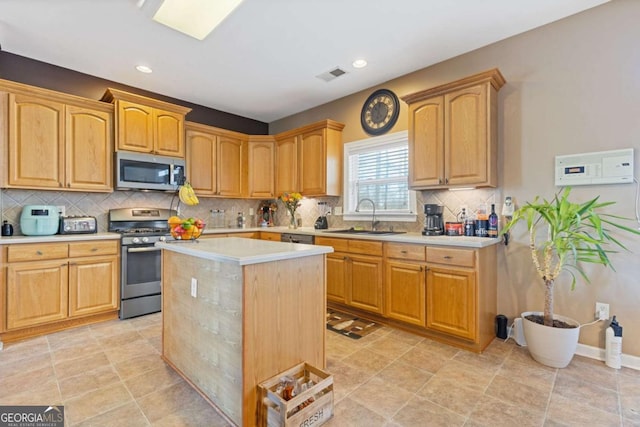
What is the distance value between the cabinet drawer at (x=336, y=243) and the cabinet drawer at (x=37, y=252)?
8.45 feet

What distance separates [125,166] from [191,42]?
5.30 feet

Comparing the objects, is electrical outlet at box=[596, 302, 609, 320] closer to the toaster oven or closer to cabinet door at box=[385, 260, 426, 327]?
cabinet door at box=[385, 260, 426, 327]

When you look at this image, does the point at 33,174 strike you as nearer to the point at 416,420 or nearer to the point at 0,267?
the point at 0,267

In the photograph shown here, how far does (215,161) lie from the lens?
446 cm

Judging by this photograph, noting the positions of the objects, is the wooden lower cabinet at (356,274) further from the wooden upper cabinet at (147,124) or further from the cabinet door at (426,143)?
the wooden upper cabinet at (147,124)

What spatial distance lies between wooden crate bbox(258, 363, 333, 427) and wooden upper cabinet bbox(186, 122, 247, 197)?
128 inches

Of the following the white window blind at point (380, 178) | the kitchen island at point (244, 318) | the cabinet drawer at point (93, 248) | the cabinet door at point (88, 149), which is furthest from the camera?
the white window blind at point (380, 178)

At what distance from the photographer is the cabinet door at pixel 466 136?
2688 millimetres

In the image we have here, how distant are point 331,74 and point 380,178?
1.38 m

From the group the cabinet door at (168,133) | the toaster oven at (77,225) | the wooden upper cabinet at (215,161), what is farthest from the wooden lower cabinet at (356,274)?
the toaster oven at (77,225)

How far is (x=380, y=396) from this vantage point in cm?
191

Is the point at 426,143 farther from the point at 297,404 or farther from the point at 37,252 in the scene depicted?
the point at 37,252

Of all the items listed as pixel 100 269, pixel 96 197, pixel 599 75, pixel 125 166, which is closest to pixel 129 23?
pixel 125 166

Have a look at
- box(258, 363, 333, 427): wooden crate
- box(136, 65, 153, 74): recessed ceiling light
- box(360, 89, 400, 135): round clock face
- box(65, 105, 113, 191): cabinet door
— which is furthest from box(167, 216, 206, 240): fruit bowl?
box(360, 89, 400, 135): round clock face
